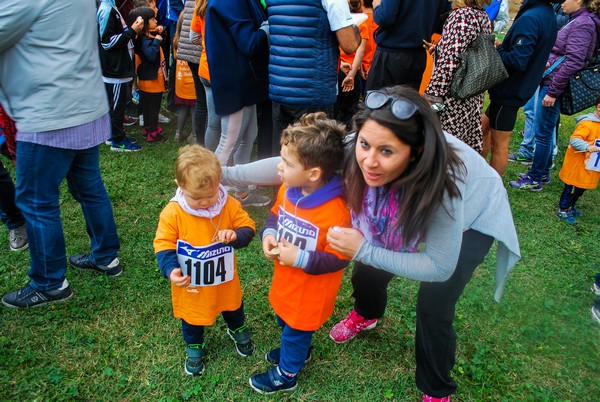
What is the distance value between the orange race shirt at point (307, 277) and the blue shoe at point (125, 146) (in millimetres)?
3482

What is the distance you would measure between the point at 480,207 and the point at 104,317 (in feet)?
7.60

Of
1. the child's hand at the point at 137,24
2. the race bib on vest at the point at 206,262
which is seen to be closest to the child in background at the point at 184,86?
the child's hand at the point at 137,24

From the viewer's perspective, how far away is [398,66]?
4.06 metres

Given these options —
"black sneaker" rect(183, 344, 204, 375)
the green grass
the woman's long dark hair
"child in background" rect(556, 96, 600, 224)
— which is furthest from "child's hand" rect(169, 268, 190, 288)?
"child in background" rect(556, 96, 600, 224)

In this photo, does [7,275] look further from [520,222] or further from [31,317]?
[520,222]

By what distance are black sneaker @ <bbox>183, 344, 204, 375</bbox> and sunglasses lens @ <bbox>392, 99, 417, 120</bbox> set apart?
5.53 feet

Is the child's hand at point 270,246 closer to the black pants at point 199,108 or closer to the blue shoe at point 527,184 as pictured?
the black pants at point 199,108

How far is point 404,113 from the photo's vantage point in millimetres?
1528

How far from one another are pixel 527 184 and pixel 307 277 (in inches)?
155

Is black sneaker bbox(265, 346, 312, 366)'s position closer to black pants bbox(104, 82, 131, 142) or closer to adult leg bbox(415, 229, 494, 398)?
adult leg bbox(415, 229, 494, 398)

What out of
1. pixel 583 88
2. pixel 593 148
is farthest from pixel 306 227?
pixel 583 88

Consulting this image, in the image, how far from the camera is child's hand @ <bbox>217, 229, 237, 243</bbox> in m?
2.02

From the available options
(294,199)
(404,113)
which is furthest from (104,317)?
(404,113)

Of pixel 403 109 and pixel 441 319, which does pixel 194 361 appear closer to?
pixel 441 319
